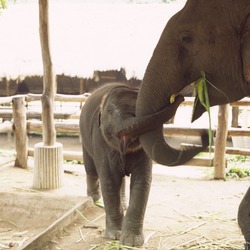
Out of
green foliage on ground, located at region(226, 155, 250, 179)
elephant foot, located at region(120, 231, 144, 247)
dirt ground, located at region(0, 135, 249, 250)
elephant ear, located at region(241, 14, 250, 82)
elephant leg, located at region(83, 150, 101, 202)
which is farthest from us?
green foliage on ground, located at region(226, 155, 250, 179)

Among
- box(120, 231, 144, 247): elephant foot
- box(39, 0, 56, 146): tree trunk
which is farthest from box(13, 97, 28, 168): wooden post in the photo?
box(120, 231, 144, 247): elephant foot

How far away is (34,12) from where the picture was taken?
554 inches

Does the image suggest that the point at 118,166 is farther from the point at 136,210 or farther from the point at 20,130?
the point at 20,130

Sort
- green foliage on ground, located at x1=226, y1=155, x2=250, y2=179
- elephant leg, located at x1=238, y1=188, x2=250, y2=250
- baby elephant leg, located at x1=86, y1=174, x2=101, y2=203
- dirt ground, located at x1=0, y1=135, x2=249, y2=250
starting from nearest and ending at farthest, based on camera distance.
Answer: elephant leg, located at x1=238, y1=188, x2=250, y2=250 < dirt ground, located at x1=0, y1=135, x2=249, y2=250 < baby elephant leg, located at x1=86, y1=174, x2=101, y2=203 < green foliage on ground, located at x1=226, y1=155, x2=250, y2=179

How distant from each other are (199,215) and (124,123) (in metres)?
2.32

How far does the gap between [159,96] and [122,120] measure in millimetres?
726

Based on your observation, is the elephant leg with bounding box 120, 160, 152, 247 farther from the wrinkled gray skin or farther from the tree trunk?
the tree trunk

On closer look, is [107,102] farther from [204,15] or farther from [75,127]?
[75,127]

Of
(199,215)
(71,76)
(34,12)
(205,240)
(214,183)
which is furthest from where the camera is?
A: (34,12)

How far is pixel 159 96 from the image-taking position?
2766 mm

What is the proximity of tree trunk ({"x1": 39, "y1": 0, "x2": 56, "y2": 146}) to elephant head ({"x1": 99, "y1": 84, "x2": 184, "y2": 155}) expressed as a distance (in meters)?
2.57

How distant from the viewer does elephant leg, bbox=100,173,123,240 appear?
13.4 feet

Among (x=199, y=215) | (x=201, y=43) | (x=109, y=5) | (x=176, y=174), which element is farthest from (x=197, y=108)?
(x=109, y=5)

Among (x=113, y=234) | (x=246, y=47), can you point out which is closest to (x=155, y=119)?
(x=246, y=47)
